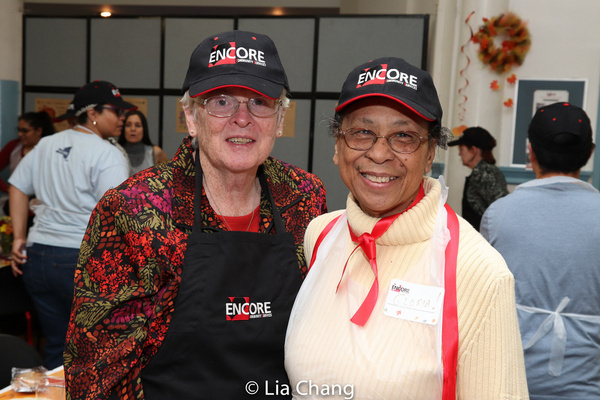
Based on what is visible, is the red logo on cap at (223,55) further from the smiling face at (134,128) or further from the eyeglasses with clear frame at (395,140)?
the smiling face at (134,128)

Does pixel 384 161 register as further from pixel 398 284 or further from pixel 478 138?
pixel 478 138

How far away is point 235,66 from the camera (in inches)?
61.7

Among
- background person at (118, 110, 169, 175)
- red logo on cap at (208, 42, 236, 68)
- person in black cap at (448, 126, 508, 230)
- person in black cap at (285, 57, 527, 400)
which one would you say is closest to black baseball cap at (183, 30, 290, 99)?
red logo on cap at (208, 42, 236, 68)

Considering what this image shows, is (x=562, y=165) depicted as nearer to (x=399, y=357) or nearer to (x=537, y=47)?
(x=399, y=357)

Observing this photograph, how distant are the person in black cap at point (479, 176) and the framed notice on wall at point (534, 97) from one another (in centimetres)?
47

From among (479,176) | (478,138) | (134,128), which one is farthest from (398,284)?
(134,128)

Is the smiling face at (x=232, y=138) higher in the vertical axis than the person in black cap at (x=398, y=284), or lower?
higher

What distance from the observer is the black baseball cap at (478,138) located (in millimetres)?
4859

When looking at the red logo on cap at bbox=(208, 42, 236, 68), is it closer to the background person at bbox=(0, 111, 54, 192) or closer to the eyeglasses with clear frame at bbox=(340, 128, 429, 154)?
the eyeglasses with clear frame at bbox=(340, 128, 429, 154)

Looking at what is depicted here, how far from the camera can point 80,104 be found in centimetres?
358

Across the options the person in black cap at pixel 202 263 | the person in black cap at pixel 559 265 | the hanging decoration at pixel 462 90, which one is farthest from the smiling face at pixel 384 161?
the hanging decoration at pixel 462 90

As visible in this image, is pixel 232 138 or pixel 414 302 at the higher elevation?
pixel 232 138

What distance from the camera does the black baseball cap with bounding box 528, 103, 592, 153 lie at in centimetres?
216

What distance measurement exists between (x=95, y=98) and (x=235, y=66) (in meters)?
2.32
